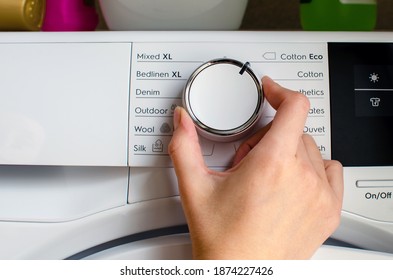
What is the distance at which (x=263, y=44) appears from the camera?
509mm

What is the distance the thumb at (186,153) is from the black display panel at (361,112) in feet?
0.55

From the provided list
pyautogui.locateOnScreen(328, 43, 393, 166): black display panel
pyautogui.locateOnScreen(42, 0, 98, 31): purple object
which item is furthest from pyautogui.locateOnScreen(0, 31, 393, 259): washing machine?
pyautogui.locateOnScreen(42, 0, 98, 31): purple object

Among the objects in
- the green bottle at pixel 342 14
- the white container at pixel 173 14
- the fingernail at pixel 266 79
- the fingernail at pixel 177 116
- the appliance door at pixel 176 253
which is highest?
the green bottle at pixel 342 14

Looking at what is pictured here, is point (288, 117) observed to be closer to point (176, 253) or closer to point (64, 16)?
point (176, 253)

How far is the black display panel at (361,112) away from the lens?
499mm

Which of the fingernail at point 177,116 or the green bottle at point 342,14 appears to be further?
the green bottle at point 342,14

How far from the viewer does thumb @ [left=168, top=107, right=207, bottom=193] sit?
455 mm

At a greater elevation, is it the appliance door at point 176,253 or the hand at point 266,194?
the hand at point 266,194

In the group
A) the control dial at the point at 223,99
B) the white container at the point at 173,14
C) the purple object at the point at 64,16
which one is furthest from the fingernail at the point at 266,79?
the purple object at the point at 64,16

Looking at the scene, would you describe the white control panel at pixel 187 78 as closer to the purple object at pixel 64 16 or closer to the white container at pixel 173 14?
the white container at pixel 173 14

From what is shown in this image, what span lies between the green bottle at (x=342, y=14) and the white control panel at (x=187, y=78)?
12 centimetres

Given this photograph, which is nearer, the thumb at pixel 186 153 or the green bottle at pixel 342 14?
the thumb at pixel 186 153

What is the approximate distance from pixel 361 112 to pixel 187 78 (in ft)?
0.70

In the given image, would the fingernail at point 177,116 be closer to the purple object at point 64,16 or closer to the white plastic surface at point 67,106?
the white plastic surface at point 67,106
